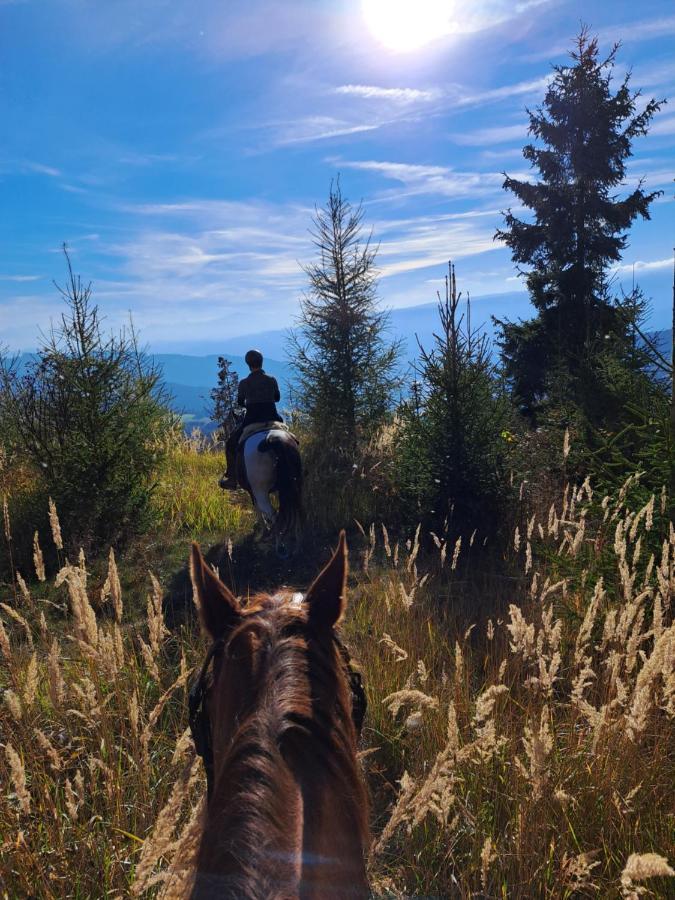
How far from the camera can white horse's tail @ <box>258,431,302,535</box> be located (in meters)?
8.27

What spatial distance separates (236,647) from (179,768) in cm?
195

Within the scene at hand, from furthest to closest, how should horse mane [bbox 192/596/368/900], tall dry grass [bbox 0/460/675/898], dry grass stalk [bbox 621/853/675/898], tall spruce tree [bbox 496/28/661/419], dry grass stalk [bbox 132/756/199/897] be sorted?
tall spruce tree [bbox 496/28/661/419] < tall dry grass [bbox 0/460/675/898] < dry grass stalk [bbox 132/756/199/897] < dry grass stalk [bbox 621/853/675/898] < horse mane [bbox 192/596/368/900]

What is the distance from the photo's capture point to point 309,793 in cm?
115

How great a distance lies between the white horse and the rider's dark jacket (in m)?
0.42

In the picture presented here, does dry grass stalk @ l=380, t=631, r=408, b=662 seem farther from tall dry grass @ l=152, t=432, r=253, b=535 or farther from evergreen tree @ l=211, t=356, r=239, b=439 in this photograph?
evergreen tree @ l=211, t=356, r=239, b=439

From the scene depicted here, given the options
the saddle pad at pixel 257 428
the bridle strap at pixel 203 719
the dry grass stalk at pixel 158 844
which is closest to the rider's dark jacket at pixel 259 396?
the saddle pad at pixel 257 428

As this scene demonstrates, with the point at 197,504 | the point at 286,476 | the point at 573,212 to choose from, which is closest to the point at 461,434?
the point at 286,476

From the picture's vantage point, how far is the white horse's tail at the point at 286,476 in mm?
8266

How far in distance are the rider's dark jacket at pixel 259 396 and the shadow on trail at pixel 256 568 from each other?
77.2 inches

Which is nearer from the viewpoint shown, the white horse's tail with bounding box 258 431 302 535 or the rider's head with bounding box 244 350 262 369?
the white horse's tail with bounding box 258 431 302 535

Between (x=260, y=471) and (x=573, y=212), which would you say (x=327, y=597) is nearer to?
(x=260, y=471)

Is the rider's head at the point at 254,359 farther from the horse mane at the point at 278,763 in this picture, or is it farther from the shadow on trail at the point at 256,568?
the horse mane at the point at 278,763

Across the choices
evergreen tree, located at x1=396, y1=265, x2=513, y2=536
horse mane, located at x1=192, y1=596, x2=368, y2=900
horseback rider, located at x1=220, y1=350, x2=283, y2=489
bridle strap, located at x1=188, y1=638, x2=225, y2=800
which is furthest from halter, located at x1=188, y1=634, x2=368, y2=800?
horseback rider, located at x1=220, y1=350, x2=283, y2=489

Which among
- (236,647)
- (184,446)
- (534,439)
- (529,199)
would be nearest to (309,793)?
(236,647)
